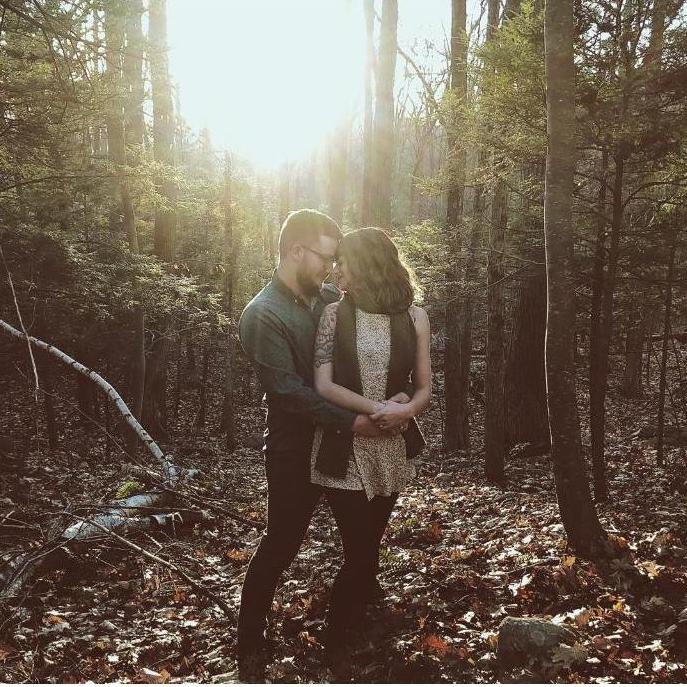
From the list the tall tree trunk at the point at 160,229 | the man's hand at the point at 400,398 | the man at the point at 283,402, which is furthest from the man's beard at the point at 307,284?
the tall tree trunk at the point at 160,229

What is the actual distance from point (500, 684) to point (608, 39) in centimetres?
675

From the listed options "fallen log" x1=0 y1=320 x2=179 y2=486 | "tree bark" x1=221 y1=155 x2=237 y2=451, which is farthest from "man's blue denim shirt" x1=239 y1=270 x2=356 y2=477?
"tree bark" x1=221 y1=155 x2=237 y2=451

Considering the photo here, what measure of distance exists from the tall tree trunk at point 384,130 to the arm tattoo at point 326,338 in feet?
29.6

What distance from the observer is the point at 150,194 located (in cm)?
1252

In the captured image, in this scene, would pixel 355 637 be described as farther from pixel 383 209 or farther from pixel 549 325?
pixel 383 209

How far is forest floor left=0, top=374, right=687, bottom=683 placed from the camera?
350cm

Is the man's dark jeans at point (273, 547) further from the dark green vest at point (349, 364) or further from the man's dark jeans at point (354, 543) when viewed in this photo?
the dark green vest at point (349, 364)

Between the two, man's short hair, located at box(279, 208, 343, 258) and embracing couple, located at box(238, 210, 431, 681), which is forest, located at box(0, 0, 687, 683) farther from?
man's short hair, located at box(279, 208, 343, 258)

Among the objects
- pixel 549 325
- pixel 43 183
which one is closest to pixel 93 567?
pixel 549 325

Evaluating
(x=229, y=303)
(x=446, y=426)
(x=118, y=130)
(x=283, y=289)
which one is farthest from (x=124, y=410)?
(x=229, y=303)

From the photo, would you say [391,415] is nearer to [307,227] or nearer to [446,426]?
[307,227]

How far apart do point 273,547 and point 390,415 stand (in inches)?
40.5

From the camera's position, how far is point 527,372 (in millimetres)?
11711

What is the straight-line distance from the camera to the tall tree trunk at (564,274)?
476 centimetres
